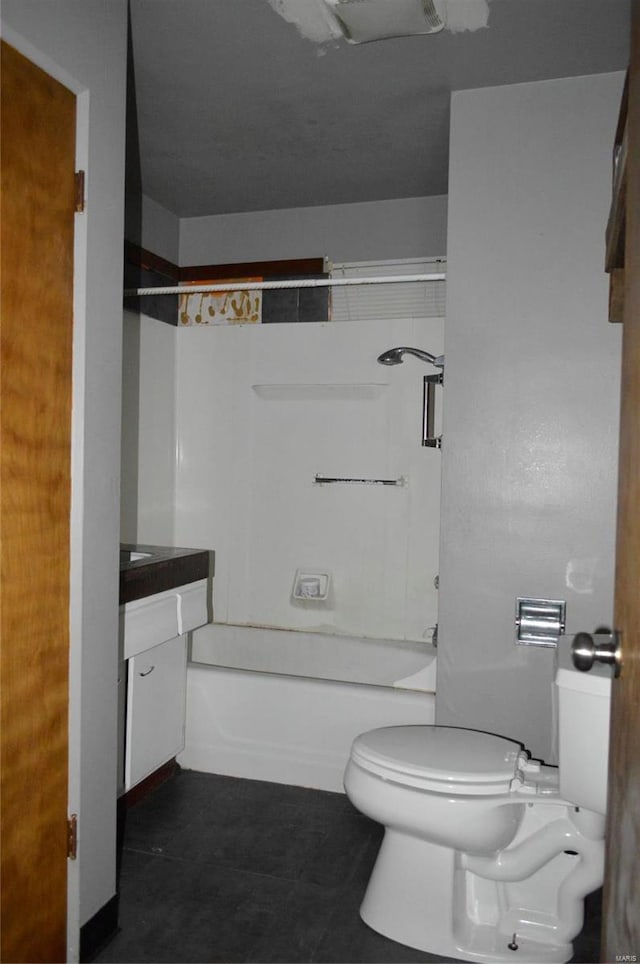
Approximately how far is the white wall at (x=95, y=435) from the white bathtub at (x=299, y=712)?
0.97m

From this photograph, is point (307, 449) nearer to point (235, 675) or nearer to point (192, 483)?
point (192, 483)

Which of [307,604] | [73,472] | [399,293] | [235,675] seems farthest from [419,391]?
[73,472]

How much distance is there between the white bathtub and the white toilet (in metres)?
0.67

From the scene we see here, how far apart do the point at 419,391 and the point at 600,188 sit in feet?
3.89

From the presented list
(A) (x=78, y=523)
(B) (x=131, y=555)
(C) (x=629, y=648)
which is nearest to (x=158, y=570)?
(B) (x=131, y=555)

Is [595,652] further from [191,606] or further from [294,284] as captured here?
[294,284]

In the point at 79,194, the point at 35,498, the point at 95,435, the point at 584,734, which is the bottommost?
the point at 584,734

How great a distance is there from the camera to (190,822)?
2.44 m

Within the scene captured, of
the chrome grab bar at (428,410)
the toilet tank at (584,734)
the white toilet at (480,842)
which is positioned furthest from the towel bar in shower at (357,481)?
the toilet tank at (584,734)

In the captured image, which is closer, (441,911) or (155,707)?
(441,911)

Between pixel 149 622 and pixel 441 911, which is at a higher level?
pixel 149 622

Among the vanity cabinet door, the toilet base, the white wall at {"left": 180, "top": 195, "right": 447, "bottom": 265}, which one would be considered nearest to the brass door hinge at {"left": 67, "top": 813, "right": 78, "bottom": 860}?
the vanity cabinet door

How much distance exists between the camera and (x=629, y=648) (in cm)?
89

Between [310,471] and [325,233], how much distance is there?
1.13m
